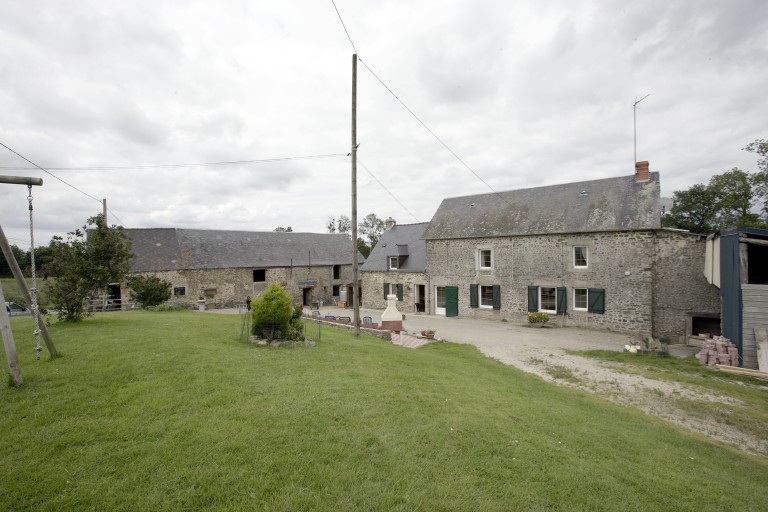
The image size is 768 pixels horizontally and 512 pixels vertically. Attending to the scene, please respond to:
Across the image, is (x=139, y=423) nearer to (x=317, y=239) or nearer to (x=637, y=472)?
(x=637, y=472)

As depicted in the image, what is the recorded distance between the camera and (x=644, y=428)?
7.44 meters

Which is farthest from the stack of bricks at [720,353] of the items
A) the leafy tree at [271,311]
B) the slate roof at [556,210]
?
the leafy tree at [271,311]

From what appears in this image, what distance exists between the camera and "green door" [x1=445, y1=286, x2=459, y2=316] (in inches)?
973

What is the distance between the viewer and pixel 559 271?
68.3 ft

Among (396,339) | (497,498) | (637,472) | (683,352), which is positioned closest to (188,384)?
(497,498)

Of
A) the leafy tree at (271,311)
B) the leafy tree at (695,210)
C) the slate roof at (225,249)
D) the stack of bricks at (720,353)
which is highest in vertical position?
the leafy tree at (695,210)

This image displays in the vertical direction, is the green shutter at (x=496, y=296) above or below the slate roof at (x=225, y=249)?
below

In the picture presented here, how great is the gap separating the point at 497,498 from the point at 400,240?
1064 inches

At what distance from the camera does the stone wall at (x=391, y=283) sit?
2708 cm

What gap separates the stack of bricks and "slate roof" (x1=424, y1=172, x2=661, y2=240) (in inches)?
274

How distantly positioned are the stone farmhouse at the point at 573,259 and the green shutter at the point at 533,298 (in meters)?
0.06

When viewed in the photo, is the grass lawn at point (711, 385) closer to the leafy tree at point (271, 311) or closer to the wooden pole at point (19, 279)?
the leafy tree at point (271, 311)

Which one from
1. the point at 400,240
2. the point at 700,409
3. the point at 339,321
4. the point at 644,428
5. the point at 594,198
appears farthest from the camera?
the point at 400,240

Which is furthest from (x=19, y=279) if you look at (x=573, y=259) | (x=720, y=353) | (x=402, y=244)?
(x=402, y=244)
